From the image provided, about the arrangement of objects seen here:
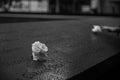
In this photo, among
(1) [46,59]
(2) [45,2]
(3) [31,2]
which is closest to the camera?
(1) [46,59]

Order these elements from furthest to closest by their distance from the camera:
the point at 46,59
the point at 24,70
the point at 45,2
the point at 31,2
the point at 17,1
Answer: the point at 45,2, the point at 31,2, the point at 17,1, the point at 46,59, the point at 24,70

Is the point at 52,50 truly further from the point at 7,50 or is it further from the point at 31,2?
the point at 31,2

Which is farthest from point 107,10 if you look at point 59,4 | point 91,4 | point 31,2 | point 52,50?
point 52,50

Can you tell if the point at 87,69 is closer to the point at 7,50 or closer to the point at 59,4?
the point at 7,50

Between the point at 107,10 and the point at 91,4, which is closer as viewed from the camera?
the point at 107,10

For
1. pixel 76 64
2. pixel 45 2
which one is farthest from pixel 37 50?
pixel 45 2

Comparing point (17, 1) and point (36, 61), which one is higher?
point (17, 1)
